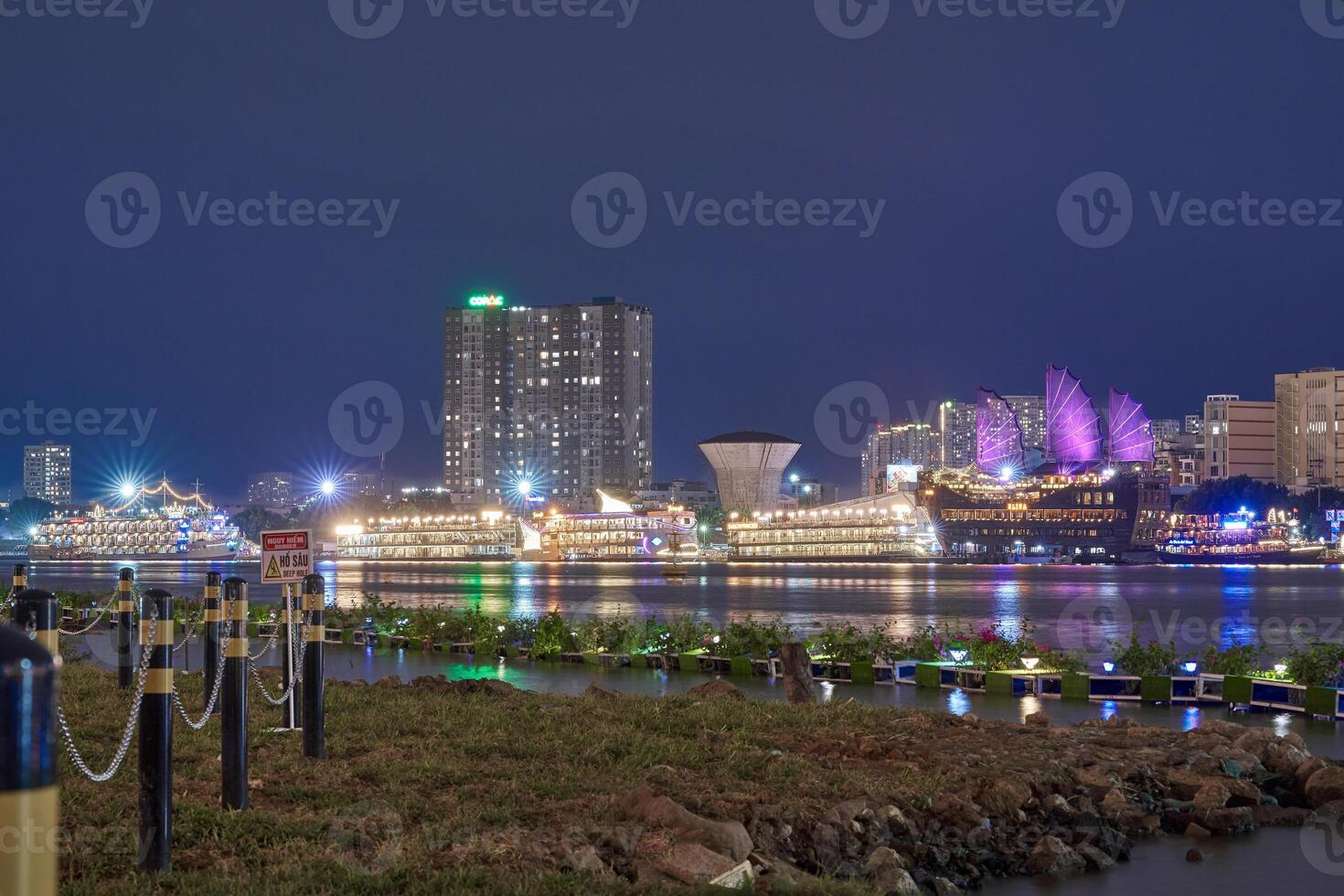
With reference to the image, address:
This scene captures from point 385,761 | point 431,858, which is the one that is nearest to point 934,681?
point 385,761

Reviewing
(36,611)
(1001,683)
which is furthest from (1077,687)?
(36,611)

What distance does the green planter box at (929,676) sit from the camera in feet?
73.8

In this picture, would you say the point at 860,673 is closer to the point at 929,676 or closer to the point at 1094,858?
the point at 929,676

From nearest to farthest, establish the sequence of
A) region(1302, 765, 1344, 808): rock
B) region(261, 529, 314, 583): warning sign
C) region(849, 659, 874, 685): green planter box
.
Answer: region(1302, 765, 1344, 808): rock
region(261, 529, 314, 583): warning sign
region(849, 659, 874, 685): green planter box

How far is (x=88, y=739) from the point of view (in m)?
10.7

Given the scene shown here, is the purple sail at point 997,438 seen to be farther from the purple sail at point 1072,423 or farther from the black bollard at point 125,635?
the black bollard at point 125,635

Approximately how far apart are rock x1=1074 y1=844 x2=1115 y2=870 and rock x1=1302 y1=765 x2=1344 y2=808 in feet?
9.73

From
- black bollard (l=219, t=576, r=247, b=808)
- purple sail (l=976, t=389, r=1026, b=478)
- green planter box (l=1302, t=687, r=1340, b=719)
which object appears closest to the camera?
black bollard (l=219, t=576, r=247, b=808)

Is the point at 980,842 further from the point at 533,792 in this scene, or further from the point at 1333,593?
the point at 1333,593

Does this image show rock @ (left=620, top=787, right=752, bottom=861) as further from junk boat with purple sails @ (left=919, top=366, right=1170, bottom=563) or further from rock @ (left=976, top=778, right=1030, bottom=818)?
junk boat with purple sails @ (left=919, top=366, right=1170, bottom=563)

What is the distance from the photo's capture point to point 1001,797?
34.7 ft

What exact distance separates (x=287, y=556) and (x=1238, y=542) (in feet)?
573

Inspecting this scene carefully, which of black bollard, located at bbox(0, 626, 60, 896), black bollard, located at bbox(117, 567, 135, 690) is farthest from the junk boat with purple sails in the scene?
black bollard, located at bbox(0, 626, 60, 896)

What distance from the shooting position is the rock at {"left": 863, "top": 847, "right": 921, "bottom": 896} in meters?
8.52
